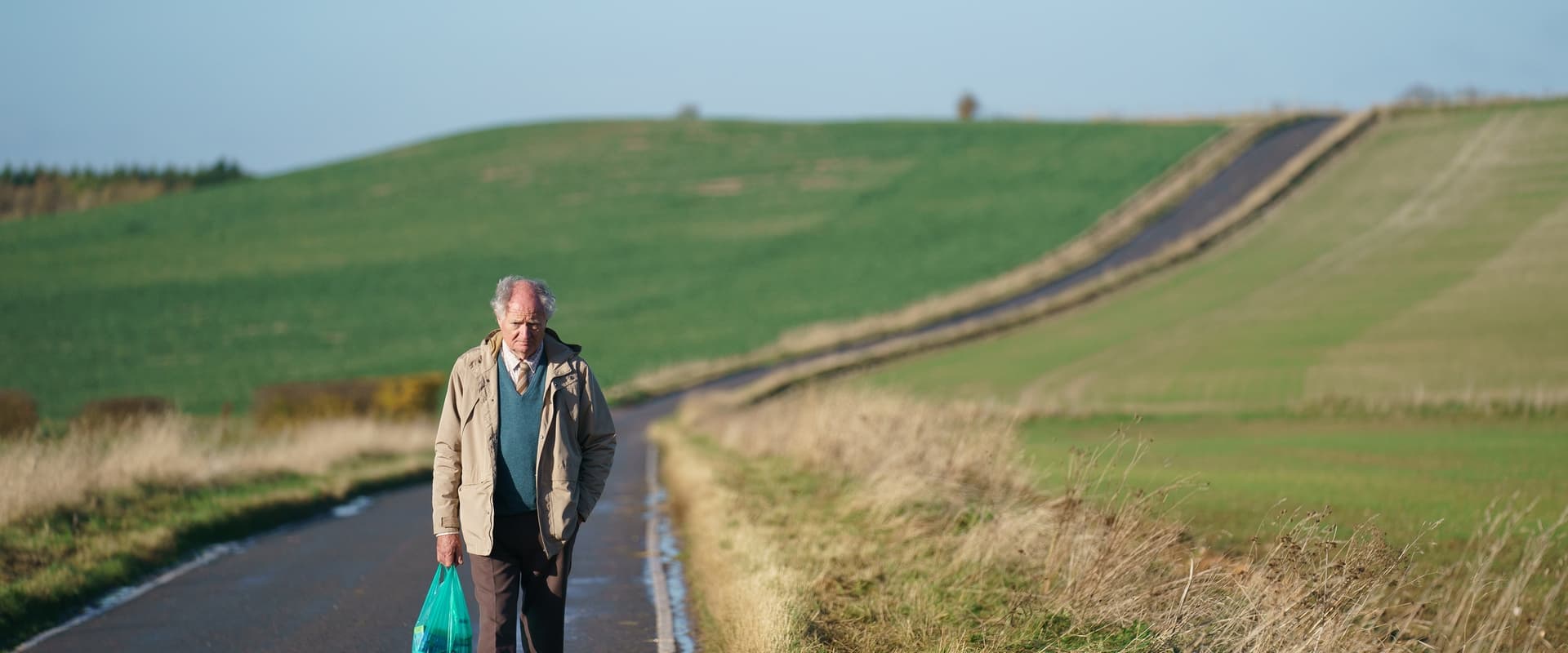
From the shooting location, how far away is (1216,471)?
778 inches

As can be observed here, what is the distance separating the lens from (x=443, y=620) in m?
7.40

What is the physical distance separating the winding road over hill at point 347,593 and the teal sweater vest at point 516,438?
265cm

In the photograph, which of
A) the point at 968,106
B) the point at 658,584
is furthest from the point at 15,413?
the point at 968,106

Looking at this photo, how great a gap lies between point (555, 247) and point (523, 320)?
65.5 metres

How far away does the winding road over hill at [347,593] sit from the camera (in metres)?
10.0

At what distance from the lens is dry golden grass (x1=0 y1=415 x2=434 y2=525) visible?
15359 mm

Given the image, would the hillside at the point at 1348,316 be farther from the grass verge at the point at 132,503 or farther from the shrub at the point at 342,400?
the grass verge at the point at 132,503

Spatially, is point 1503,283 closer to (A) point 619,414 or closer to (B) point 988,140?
(A) point 619,414

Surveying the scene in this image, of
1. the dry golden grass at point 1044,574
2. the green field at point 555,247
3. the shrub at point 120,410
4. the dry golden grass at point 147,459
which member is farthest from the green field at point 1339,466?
the green field at point 555,247

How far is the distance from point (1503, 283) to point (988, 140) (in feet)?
176

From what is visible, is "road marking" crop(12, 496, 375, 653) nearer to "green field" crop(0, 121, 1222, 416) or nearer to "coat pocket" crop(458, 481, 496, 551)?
"coat pocket" crop(458, 481, 496, 551)

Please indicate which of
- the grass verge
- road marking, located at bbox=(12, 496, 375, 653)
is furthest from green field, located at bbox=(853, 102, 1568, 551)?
the grass verge

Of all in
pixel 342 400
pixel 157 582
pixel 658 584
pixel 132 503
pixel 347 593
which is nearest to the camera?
pixel 347 593

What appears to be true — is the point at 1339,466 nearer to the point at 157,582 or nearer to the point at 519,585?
the point at 157,582
